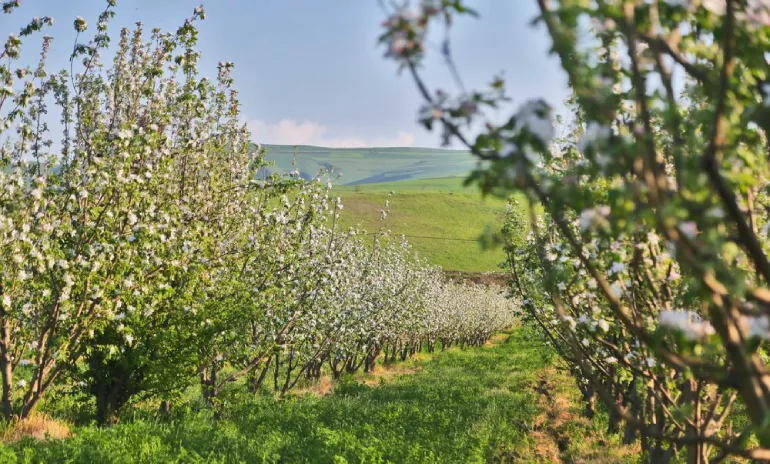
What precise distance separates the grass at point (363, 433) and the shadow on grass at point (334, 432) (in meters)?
0.03

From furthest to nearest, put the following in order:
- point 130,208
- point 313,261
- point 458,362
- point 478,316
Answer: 1. point 478,316
2. point 458,362
3. point 313,261
4. point 130,208

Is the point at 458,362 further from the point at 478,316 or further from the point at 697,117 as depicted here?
the point at 697,117

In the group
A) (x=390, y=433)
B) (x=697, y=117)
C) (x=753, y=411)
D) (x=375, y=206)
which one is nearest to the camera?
(x=753, y=411)

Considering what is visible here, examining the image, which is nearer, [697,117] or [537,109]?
[537,109]

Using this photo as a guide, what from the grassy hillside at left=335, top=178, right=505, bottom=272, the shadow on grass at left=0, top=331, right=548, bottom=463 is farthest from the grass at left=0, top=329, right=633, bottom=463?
the grassy hillside at left=335, top=178, right=505, bottom=272

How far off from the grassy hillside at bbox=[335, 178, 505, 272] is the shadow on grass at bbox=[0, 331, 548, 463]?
7108cm

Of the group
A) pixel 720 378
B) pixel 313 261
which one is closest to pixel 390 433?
pixel 313 261

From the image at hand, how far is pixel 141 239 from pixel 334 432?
5.78 m

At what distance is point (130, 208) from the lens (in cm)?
1002

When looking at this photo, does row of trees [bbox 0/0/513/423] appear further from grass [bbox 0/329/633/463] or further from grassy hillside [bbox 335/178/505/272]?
grassy hillside [bbox 335/178/505/272]

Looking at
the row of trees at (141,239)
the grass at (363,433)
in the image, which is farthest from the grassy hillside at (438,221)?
the row of trees at (141,239)

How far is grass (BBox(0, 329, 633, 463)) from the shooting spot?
30.9 ft

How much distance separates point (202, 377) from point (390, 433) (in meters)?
5.19

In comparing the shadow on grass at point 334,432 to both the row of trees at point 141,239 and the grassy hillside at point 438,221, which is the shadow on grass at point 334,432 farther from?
the grassy hillside at point 438,221
